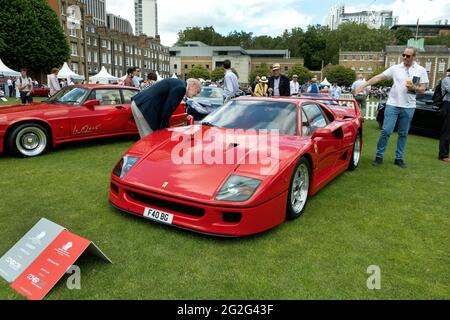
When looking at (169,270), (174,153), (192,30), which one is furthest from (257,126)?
Answer: (192,30)

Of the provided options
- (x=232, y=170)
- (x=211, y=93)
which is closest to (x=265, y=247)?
(x=232, y=170)

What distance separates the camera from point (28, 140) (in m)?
5.99

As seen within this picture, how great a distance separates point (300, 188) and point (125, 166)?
6.02 ft

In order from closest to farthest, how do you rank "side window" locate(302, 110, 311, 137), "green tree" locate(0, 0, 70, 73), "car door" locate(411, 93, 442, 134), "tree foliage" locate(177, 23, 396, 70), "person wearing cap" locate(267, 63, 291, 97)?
"side window" locate(302, 110, 311, 137), "person wearing cap" locate(267, 63, 291, 97), "car door" locate(411, 93, 442, 134), "green tree" locate(0, 0, 70, 73), "tree foliage" locate(177, 23, 396, 70)

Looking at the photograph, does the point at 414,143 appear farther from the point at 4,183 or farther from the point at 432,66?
the point at 432,66

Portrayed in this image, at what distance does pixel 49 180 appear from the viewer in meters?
4.69

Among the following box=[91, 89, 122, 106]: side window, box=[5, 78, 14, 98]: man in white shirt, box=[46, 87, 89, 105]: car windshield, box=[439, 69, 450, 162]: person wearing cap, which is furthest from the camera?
box=[5, 78, 14, 98]: man in white shirt

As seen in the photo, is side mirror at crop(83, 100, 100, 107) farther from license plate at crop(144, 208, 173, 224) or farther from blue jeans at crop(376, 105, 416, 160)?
blue jeans at crop(376, 105, 416, 160)

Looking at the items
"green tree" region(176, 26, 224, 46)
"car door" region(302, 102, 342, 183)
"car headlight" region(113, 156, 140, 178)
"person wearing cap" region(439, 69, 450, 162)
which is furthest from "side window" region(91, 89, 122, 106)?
"green tree" region(176, 26, 224, 46)

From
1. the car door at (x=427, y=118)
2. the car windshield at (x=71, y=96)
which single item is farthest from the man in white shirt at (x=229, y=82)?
the car door at (x=427, y=118)

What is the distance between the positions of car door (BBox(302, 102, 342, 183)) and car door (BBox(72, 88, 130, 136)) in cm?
419

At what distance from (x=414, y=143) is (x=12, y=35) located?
1374 inches

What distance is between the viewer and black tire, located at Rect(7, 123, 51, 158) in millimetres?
5796

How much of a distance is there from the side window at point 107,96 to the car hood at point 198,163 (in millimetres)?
3532
